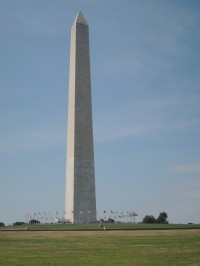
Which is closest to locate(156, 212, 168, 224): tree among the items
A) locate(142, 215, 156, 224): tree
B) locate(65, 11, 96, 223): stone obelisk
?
locate(142, 215, 156, 224): tree

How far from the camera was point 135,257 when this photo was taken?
1892 centimetres

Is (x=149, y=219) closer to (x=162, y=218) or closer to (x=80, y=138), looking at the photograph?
(x=162, y=218)

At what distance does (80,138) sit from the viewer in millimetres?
69625

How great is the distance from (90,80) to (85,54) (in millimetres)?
4068

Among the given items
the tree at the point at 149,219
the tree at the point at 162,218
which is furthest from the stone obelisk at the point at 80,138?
the tree at the point at 162,218

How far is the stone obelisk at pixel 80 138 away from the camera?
68.8 metres

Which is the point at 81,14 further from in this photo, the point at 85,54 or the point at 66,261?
the point at 66,261

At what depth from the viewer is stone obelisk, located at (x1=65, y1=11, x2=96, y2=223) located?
226 feet

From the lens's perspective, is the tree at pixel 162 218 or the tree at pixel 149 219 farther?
the tree at pixel 162 218

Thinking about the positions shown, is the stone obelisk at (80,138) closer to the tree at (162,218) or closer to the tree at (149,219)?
the tree at (149,219)

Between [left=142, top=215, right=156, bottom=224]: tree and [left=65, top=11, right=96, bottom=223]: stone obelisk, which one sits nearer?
[left=65, top=11, right=96, bottom=223]: stone obelisk

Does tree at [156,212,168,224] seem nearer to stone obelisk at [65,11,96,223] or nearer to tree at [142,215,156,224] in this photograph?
Answer: tree at [142,215,156,224]

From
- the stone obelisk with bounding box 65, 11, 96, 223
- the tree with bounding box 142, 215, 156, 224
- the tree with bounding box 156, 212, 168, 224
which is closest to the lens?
the stone obelisk with bounding box 65, 11, 96, 223

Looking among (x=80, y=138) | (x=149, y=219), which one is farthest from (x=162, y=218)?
(x=80, y=138)
